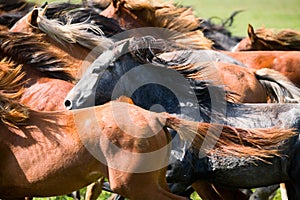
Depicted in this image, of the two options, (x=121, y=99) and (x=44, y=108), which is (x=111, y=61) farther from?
(x=44, y=108)

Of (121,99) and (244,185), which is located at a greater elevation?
(121,99)

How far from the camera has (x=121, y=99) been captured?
18.0 ft

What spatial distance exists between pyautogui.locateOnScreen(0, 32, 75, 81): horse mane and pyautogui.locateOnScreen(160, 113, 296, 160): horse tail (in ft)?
5.22

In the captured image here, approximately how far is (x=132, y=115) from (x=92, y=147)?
305 millimetres

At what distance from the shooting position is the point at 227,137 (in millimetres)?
4828

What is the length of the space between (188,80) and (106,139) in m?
1.23

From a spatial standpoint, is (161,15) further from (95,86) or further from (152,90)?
(95,86)

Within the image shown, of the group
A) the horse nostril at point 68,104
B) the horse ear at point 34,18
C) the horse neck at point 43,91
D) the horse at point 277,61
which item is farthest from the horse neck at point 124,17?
the horse nostril at point 68,104

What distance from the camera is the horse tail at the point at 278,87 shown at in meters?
6.34

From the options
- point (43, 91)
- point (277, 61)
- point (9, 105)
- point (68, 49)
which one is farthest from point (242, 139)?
point (277, 61)

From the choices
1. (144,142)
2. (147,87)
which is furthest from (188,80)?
(144,142)

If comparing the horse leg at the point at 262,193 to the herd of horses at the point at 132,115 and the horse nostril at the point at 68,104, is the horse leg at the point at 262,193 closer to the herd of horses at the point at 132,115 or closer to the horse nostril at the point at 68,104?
the herd of horses at the point at 132,115

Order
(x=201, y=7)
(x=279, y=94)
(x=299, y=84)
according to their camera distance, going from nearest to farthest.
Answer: (x=279, y=94), (x=299, y=84), (x=201, y=7)

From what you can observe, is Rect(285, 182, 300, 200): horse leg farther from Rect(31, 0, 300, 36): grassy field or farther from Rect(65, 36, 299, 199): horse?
Rect(31, 0, 300, 36): grassy field
